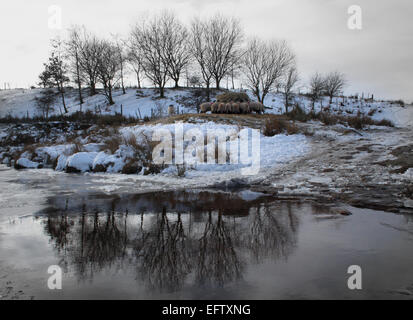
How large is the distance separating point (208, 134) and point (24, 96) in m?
45.5

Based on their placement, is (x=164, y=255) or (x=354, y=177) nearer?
(x=164, y=255)

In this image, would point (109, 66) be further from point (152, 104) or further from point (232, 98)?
point (232, 98)

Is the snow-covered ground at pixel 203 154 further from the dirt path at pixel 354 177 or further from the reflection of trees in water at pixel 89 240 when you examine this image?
the reflection of trees in water at pixel 89 240

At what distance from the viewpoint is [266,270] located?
358 centimetres

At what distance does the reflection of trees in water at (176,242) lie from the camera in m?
3.60

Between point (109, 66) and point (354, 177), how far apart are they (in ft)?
137

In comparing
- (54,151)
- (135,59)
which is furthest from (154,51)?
(54,151)

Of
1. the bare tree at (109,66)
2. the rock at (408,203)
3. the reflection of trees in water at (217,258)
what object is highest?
the bare tree at (109,66)

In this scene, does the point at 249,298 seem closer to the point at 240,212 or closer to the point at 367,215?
the point at 240,212

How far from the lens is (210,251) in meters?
4.18

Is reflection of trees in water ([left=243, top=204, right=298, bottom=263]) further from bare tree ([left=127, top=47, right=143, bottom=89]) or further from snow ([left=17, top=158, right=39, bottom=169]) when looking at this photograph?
bare tree ([left=127, top=47, right=143, bottom=89])

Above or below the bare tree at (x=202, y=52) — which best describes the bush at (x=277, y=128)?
below

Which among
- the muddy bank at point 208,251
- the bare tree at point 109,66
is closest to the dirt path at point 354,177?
the muddy bank at point 208,251

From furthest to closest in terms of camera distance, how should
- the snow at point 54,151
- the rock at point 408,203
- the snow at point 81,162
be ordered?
the snow at point 54,151 < the snow at point 81,162 < the rock at point 408,203
